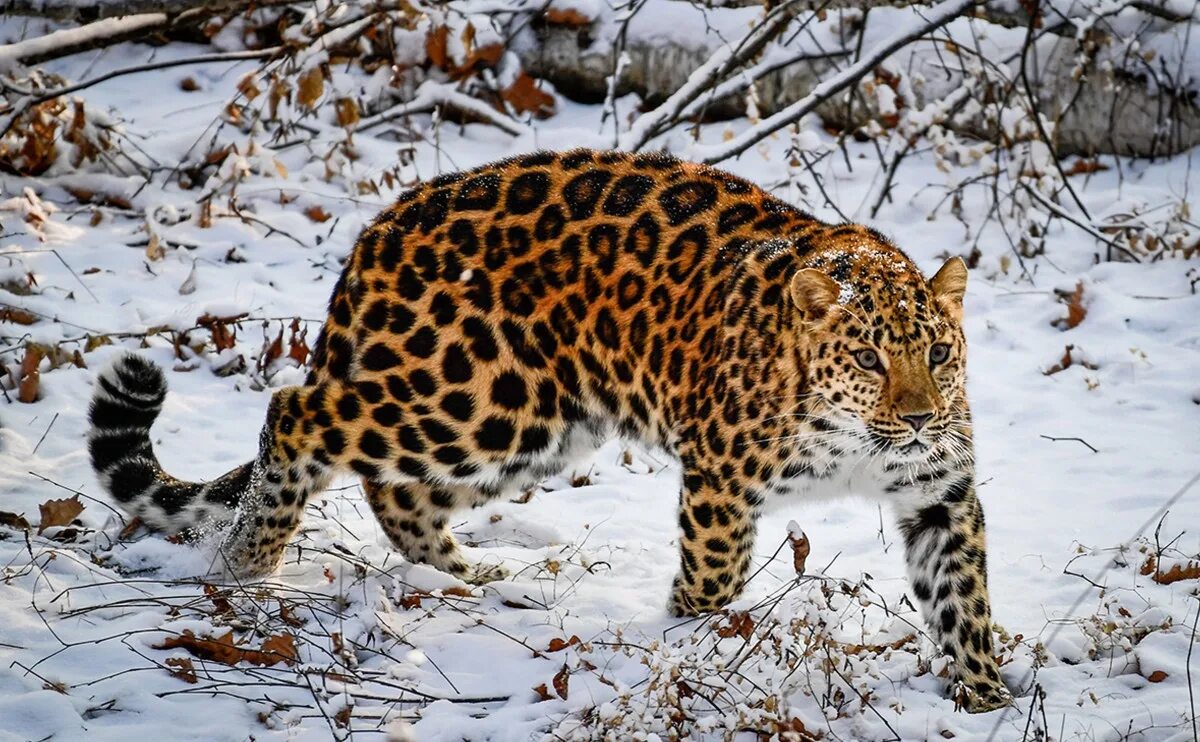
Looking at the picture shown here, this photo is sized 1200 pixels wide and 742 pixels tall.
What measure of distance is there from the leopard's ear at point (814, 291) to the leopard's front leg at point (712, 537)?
73cm

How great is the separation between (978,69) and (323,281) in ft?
16.0

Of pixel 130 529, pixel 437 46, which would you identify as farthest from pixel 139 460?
pixel 437 46

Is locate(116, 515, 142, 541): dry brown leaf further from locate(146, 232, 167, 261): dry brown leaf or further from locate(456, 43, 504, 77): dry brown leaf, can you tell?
locate(456, 43, 504, 77): dry brown leaf

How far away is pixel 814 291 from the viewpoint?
4.91 meters

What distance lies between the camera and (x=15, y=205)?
27.9 ft

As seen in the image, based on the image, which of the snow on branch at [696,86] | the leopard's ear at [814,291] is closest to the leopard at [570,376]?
the leopard's ear at [814,291]

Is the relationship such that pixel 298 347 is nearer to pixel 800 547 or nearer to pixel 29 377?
pixel 29 377

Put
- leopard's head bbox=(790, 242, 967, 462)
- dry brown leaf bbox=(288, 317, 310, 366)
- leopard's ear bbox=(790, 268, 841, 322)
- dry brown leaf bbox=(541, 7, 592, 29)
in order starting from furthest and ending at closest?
dry brown leaf bbox=(541, 7, 592, 29) → dry brown leaf bbox=(288, 317, 310, 366) → leopard's ear bbox=(790, 268, 841, 322) → leopard's head bbox=(790, 242, 967, 462)

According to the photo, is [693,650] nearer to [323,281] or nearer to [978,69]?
[323,281]

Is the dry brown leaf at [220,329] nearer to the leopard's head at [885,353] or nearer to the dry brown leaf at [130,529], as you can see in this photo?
the dry brown leaf at [130,529]

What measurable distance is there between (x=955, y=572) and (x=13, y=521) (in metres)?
3.89

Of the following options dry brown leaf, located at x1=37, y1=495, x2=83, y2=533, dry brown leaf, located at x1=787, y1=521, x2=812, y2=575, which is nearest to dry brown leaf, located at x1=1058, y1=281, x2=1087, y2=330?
dry brown leaf, located at x1=787, y1=521, x2=812, y2=575

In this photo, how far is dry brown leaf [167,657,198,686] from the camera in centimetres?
445

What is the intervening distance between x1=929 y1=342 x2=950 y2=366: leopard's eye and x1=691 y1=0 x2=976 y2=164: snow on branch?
2623 millimetres
